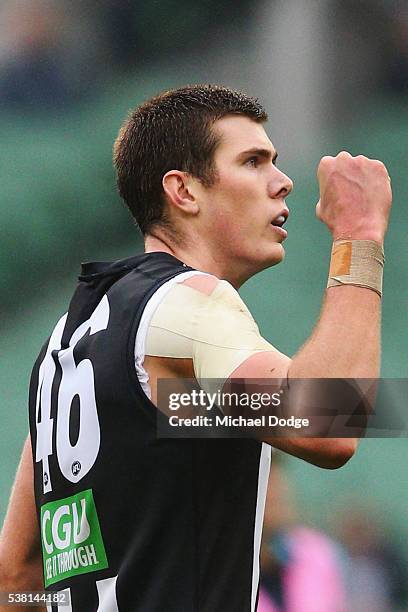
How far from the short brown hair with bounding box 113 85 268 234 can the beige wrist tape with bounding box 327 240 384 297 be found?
369 mm

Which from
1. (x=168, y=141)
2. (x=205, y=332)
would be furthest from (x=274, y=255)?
(x=205, y=332)

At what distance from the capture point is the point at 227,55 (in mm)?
5176

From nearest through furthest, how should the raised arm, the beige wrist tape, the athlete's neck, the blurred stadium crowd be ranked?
the raised arm < the beige wrist tape < the athlete's neck < the blurred stadium crowd

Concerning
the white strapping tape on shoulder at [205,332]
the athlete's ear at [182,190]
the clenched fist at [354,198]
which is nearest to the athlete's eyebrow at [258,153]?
the athlete's ear at [182,190]

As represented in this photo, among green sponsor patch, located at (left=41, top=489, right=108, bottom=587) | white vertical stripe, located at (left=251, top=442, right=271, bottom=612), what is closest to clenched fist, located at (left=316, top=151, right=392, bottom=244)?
white vertical stripe, located at (left=251, top=442, right=271, bottom=612)

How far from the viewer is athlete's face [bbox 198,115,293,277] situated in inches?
72.7

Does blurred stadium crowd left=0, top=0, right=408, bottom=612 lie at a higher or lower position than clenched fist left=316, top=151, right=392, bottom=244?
higher

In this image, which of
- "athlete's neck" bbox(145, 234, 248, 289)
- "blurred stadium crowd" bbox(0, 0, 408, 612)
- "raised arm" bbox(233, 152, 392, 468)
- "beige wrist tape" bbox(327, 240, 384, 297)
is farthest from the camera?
"blurred stadium crowd" bbox(0, 0, 408, 612)

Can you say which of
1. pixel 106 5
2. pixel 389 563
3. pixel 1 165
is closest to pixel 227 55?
pixel 106 5

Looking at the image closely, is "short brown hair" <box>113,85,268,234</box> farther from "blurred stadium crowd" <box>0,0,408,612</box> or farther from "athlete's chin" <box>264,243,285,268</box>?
"blurred stadium crowd" <box>0,0,408,612</box>

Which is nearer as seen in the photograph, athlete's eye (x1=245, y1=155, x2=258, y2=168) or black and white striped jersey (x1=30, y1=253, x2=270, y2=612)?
black and white striped jersey (x1=30, y1=253, x2=270, y2=612)

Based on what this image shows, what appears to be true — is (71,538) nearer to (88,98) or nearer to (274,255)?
(274,255)

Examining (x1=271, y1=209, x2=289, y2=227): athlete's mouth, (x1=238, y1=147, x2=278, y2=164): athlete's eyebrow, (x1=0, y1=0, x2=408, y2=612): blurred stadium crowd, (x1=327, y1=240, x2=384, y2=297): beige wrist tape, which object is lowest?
(x1=327, y1=240, x2=384, y2=297): beige wrist tape

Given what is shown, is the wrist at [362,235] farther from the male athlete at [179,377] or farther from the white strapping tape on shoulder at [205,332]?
the white strapping tape on shoulder at [205,332]
